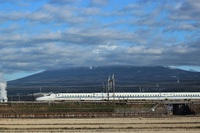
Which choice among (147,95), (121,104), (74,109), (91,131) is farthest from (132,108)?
(91,131)

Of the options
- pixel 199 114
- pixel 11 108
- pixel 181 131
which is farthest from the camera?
pixel 11 108

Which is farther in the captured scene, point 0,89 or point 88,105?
point 0,89

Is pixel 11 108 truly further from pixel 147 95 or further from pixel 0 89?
pixel 147 95

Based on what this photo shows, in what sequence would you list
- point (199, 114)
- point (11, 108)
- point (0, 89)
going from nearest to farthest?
point (199, 114) → point (11, 108) → point (0, 89)

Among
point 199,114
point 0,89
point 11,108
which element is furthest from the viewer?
point 0,89

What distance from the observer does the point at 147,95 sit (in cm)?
12850

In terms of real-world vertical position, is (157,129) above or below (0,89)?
below

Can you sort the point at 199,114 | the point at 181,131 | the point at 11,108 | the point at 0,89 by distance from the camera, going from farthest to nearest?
the point at 0,89, the point at 11,108, the point at 199,114, the point at 181,131

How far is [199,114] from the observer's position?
8800 centimetres

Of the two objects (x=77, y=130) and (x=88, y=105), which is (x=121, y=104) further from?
(x=77, y=130)

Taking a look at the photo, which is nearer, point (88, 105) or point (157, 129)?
point (157, 129)

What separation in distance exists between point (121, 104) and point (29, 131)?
50419mm

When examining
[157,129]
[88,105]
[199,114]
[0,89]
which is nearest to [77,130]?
[157,129]

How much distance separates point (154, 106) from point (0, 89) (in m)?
42.1
